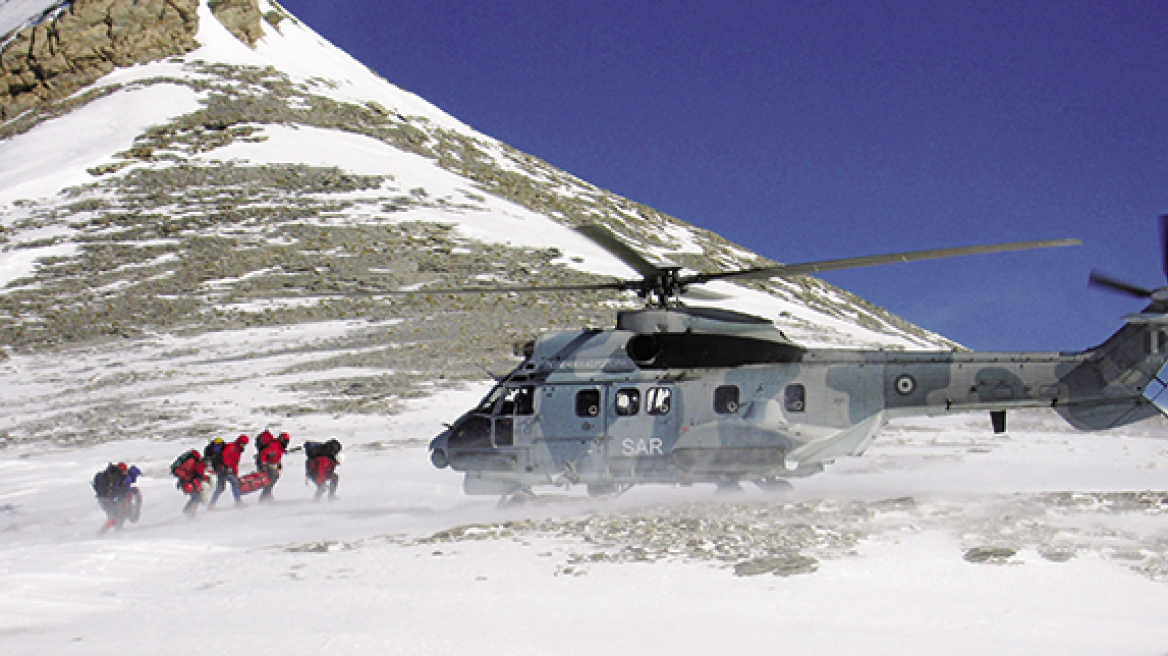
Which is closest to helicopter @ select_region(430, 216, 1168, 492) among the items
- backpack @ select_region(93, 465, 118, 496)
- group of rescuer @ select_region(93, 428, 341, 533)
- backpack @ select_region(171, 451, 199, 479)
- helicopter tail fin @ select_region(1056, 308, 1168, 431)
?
helicopter tail fin @ select_region(1056, 308, 1168, 431)

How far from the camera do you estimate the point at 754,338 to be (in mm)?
11578

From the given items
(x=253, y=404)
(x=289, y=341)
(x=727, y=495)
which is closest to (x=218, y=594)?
(x=727, y=495)

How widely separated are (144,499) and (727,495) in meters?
10.7

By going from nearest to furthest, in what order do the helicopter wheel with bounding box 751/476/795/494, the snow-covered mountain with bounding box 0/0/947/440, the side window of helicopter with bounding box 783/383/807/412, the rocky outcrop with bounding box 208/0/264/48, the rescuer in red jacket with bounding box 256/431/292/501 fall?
the side window of helicopter with bounding box 783/383/807/412, the helicopter wheel with bounding box 751/476/795/494, the rescuer in red jacket with bounding box 256/431/292/501, the snow-covered mountain with bounding box 0/0/947/440, the rocky outcrop with bounding box 208/0/264/48

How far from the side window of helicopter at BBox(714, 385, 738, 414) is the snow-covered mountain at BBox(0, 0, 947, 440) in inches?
573

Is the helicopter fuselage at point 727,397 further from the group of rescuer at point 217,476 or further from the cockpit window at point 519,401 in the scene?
the group of rescuer at point 217,476

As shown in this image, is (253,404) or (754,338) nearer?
(754,338)

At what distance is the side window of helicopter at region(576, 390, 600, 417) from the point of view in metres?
11.9

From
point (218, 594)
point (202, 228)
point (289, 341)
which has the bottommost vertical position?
point (218, 594)

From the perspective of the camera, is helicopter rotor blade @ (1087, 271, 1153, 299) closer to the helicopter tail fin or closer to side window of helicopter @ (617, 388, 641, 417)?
the helicopter tail fin

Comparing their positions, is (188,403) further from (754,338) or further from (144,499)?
(754,338)

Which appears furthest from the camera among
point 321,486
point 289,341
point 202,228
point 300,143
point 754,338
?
point 300,143

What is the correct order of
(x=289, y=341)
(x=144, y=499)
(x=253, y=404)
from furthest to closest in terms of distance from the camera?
1. (x=289, y=341)
2. (x=253, y=404)
3. (x=144, y=499)

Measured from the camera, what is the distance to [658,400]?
11656 millimetres
